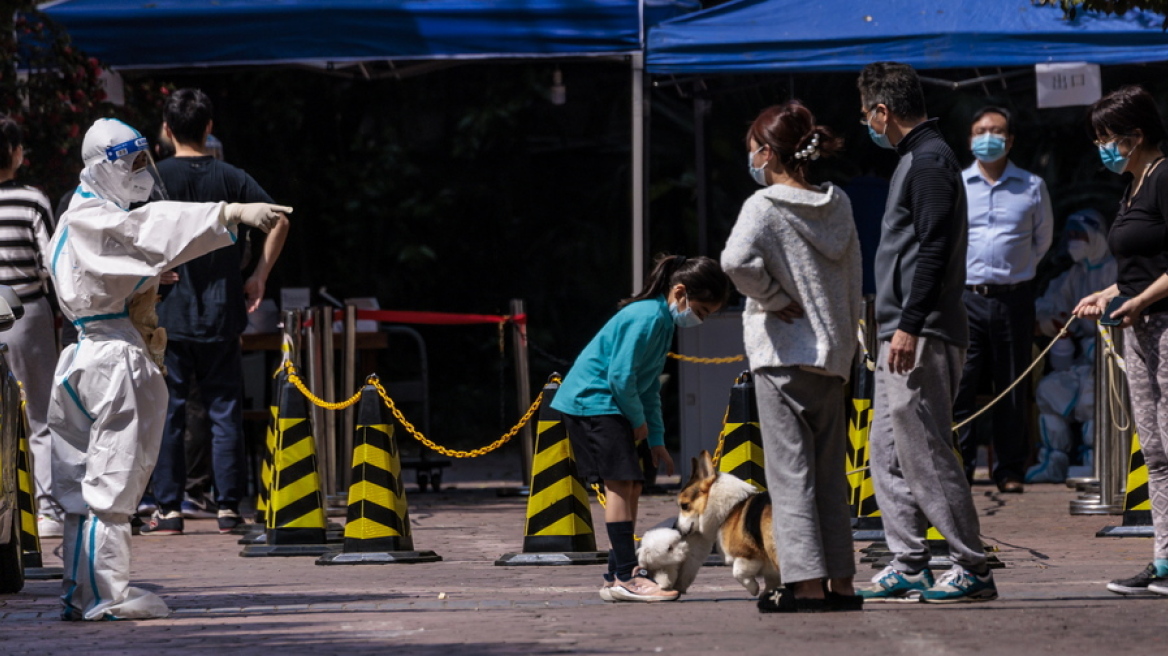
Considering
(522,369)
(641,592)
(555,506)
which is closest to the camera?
(641,592)

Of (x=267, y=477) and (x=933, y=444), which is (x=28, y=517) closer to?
(x=267, y=477)

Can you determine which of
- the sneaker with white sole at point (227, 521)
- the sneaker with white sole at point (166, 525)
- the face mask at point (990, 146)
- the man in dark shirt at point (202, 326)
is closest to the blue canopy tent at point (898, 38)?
the face mask at point (990, 146)

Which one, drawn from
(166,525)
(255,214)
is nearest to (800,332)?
(255,214)

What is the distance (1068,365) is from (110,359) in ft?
25.0

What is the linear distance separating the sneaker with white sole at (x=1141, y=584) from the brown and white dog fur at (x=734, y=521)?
1.27m

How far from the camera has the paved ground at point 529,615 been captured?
5.59m

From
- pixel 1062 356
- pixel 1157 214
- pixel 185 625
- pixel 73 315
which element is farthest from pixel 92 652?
pixel 1062 356

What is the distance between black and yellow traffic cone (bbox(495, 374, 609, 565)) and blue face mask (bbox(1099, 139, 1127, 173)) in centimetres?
265

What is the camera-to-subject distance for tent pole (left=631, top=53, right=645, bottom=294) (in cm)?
1077

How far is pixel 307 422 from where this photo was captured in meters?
8.74

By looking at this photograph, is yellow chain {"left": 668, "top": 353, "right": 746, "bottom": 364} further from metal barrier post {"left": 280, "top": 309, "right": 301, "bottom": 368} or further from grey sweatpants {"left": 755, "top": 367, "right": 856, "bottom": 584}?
grey sweatpants {"left": 755, "top": 367, "right": 856, "bottom": 584}

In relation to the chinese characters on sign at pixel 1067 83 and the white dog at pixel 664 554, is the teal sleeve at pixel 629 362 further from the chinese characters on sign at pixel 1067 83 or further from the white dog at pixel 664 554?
the chinese characters on sign at pixel 1067 83

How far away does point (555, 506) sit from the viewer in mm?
8133

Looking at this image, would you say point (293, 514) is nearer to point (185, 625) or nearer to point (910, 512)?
point (185, 625)
